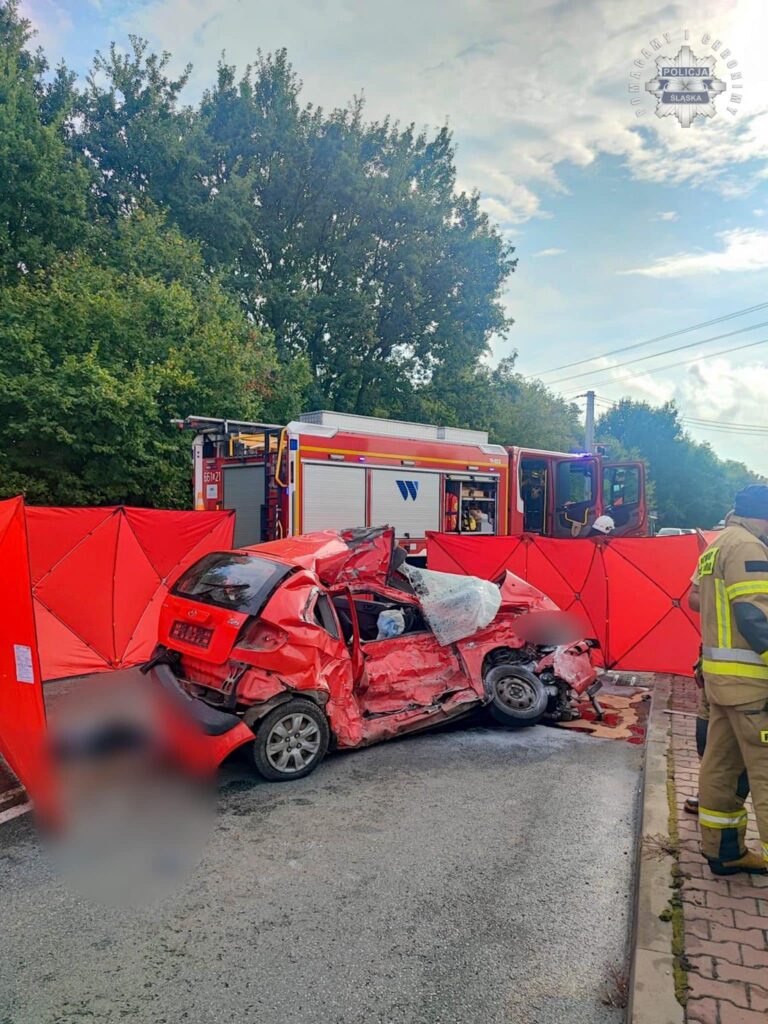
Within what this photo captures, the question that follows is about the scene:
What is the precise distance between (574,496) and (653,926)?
11387 mm

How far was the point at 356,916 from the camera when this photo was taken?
10.7 ft

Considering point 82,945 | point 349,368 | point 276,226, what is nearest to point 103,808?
point 82,945

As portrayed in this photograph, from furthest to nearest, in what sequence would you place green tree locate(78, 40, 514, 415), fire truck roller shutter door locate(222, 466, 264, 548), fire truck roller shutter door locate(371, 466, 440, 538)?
green tree locate(78, 40, 514, 415)
fire truck roller shutter door locate(371, 466, 440, 538)
fire truck roller shutter door locate(222, 466, 264, 548)

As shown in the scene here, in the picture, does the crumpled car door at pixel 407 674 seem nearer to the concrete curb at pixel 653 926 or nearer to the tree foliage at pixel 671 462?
the concrete curb at pixel 653 926

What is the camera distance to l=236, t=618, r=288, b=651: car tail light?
15.9 ft

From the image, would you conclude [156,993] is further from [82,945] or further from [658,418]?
[658,418]

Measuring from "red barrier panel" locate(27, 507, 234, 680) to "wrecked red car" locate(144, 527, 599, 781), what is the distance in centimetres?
302

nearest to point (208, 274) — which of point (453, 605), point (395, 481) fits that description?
point (395, 481)

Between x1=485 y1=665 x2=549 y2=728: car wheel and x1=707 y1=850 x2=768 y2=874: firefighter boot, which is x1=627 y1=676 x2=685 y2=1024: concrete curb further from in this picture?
x1=485 y1=665 x2=549 y2=728: car wheel

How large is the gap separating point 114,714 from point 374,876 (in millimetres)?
3391

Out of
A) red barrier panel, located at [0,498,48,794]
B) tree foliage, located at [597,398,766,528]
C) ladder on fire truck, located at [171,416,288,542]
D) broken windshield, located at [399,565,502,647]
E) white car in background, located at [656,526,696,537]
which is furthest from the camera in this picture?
tree foliage, located at [597,398,766,528]

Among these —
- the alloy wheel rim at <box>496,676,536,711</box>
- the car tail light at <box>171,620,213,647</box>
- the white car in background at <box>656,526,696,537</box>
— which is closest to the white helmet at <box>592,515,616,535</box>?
the white car in background at <box>656,526,696,537</box>

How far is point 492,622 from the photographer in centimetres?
634

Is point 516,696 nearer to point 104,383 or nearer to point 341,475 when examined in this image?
point 341,475
